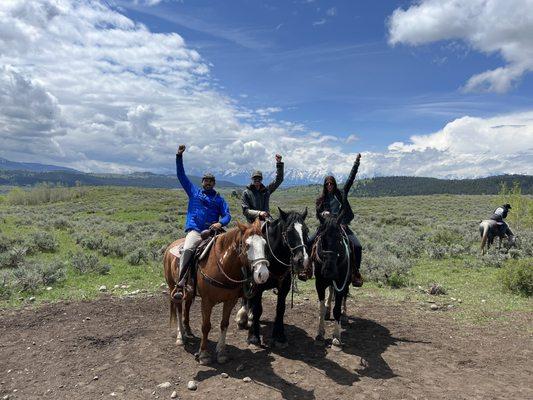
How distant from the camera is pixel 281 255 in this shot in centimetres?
702

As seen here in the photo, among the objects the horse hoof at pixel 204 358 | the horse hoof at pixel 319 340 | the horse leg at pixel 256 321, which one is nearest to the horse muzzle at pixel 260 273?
the horse leg at pixel 256 321

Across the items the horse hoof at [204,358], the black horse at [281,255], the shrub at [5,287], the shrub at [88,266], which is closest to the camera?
the black horse at [281,255]

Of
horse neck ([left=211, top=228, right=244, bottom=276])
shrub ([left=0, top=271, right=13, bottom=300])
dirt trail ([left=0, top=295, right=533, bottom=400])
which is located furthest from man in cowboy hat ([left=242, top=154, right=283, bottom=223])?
shrub ([left=0, top=271, right=13, bottom=300])

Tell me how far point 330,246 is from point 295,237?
3.76 feet

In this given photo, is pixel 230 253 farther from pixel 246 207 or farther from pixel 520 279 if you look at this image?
pixel 520 279

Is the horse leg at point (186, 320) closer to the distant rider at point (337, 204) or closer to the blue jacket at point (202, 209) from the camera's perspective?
the blue jacket at point (202, 209)

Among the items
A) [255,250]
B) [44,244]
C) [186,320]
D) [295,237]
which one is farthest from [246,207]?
[44,244]

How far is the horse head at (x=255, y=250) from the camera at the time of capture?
19.6 ft

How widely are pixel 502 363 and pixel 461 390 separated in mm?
1739

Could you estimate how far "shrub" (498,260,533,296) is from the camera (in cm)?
1177

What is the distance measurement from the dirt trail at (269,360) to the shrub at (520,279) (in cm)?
272

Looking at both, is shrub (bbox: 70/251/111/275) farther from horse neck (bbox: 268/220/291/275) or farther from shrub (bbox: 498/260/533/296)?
shrub (bbox: 498/260/533/296)

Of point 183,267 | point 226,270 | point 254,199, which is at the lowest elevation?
point 183,267

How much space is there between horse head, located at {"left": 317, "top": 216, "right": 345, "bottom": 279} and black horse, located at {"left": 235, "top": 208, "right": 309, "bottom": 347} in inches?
27.4
